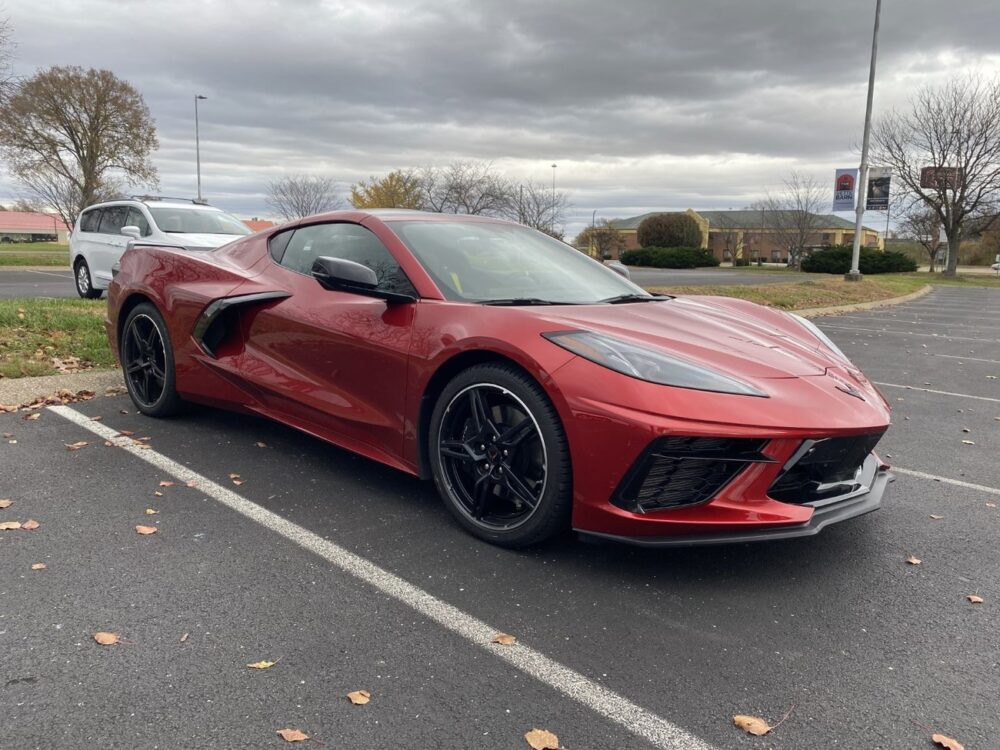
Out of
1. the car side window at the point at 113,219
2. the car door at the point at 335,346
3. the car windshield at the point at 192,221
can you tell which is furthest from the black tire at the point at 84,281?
the car door at the point at 335,346

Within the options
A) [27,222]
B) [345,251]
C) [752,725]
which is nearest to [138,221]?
[345,251]

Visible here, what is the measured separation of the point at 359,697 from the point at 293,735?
21 cm

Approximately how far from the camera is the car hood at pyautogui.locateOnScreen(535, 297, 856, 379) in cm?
290

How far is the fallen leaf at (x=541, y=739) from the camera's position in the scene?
186 centimetres

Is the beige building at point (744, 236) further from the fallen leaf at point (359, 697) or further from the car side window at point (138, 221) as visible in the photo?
the fallen leaf at point (359, 697)

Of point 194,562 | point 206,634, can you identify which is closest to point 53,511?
point 194,562

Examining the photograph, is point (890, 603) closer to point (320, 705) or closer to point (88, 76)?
point (320, 705)

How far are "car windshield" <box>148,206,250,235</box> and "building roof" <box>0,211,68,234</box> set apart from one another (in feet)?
302

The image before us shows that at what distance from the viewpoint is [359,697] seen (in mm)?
2033

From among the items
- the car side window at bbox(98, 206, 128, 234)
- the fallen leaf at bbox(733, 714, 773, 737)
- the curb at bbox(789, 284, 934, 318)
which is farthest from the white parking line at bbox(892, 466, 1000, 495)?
the car side window at bbox(98, 206, 128, 234)

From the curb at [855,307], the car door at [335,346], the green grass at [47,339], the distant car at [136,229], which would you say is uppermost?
the distant car at [136,229]

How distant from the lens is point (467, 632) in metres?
2.39

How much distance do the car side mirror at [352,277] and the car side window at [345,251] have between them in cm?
7

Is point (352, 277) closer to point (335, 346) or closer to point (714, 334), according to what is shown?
point (335, 346)
